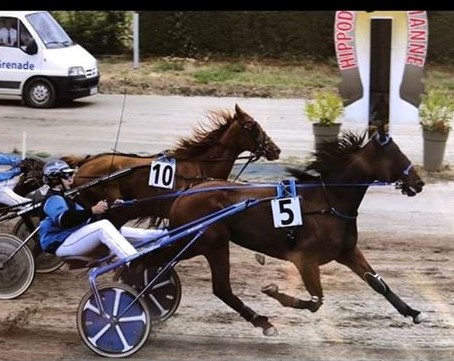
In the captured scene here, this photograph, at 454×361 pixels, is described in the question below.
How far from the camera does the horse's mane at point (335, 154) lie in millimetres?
5289

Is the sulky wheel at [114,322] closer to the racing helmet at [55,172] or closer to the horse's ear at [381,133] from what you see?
the racing helmet at [55,172]

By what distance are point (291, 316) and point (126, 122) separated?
4.48ft

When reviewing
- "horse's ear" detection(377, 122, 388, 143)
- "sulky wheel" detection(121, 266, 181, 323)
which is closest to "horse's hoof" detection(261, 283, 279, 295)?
"sulky wheel" detection(121, 266, 181, 323)

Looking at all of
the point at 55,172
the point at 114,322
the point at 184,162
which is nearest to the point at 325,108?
the point at 184,162

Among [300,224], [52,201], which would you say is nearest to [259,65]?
[300,224]

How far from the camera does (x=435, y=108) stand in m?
5.29

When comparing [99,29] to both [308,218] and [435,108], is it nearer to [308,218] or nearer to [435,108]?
[308,218]

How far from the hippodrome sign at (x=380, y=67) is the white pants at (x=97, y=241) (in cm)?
136

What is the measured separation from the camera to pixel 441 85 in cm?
521

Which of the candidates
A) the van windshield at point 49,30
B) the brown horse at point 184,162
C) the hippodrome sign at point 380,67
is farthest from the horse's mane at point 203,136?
the van windshield at point 49,30

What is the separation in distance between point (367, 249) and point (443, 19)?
166 cm

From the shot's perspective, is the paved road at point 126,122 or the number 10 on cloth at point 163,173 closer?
the paved road at point 126,122

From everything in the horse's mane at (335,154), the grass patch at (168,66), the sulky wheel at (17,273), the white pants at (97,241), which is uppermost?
the grass patch at (168,66)
